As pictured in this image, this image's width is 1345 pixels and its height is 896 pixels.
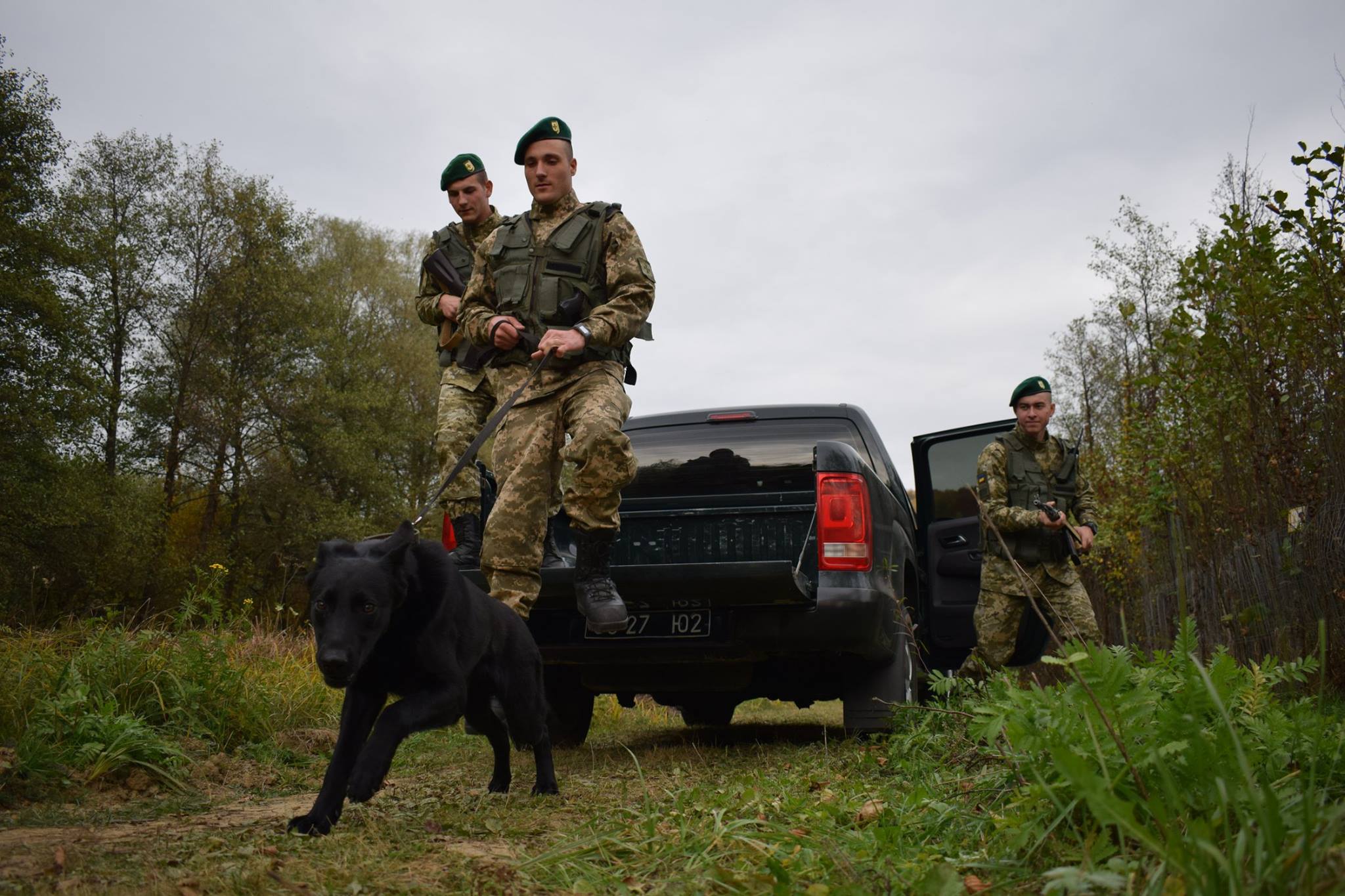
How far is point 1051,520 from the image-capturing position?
661cm

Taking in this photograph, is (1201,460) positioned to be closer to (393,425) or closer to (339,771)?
(339,771)

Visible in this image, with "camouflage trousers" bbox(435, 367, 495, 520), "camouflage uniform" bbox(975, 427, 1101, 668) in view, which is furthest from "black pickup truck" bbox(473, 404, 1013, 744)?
"camouflage uniform" bbox(975, 427, 1101, 668)

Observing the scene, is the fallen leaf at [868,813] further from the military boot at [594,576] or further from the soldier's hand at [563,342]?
the soldier's hand at [563,342]

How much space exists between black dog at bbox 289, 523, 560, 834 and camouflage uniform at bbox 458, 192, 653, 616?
0.94 m

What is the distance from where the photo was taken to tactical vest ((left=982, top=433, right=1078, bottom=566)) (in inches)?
275

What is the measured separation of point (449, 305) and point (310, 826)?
3.66 meters

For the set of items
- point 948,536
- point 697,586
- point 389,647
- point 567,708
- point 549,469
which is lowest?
point 567,708

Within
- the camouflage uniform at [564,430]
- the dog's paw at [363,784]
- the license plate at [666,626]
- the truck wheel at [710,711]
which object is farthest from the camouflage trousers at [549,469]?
the truck wheel at [710,711]

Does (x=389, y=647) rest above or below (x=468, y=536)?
below

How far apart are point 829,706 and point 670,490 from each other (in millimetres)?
7832

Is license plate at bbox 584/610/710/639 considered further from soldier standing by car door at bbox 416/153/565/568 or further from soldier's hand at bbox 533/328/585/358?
soldier's hand at bbox 533/328/585/358

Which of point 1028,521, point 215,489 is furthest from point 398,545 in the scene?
point 215,489

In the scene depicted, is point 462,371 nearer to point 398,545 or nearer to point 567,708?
point 567,708

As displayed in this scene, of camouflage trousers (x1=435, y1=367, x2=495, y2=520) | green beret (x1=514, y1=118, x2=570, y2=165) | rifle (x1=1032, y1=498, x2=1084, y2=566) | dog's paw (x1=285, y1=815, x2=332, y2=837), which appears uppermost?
green beret (x1=514, y1=118, x2=570, y2=165)
